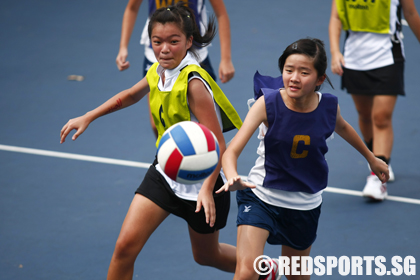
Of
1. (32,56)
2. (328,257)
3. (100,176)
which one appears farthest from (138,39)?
(328,257)

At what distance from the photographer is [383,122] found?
5305 millimetres

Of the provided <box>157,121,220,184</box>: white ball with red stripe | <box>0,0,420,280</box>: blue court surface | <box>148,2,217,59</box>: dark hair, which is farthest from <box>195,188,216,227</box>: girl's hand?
<box>0,0,420,280</box>: blue court surface

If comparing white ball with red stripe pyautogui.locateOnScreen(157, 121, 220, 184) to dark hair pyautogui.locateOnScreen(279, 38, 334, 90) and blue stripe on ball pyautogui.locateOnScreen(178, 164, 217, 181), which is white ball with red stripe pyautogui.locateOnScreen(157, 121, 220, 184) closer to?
blue stripe on ball pyautogui.locateOnScreen(178, 164, 217, 181)

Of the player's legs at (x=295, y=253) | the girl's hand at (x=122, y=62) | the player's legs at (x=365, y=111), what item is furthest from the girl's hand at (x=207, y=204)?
the player's legs at (x=365, y=111)

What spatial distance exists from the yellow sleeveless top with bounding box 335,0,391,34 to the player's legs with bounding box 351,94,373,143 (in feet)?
2.14

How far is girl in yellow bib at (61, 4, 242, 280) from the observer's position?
3301 mm

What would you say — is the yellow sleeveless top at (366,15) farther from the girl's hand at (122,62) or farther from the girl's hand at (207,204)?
the girl's hand at (207,204)

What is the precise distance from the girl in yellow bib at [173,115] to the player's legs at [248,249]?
0.69ft

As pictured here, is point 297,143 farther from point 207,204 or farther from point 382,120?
point 382,120

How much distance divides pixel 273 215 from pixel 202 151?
0.69 meters

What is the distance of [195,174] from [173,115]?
54 centimetres

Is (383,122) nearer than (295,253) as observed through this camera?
No

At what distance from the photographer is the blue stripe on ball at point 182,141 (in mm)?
2932

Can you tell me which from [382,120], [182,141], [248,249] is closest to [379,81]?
[382,120]
